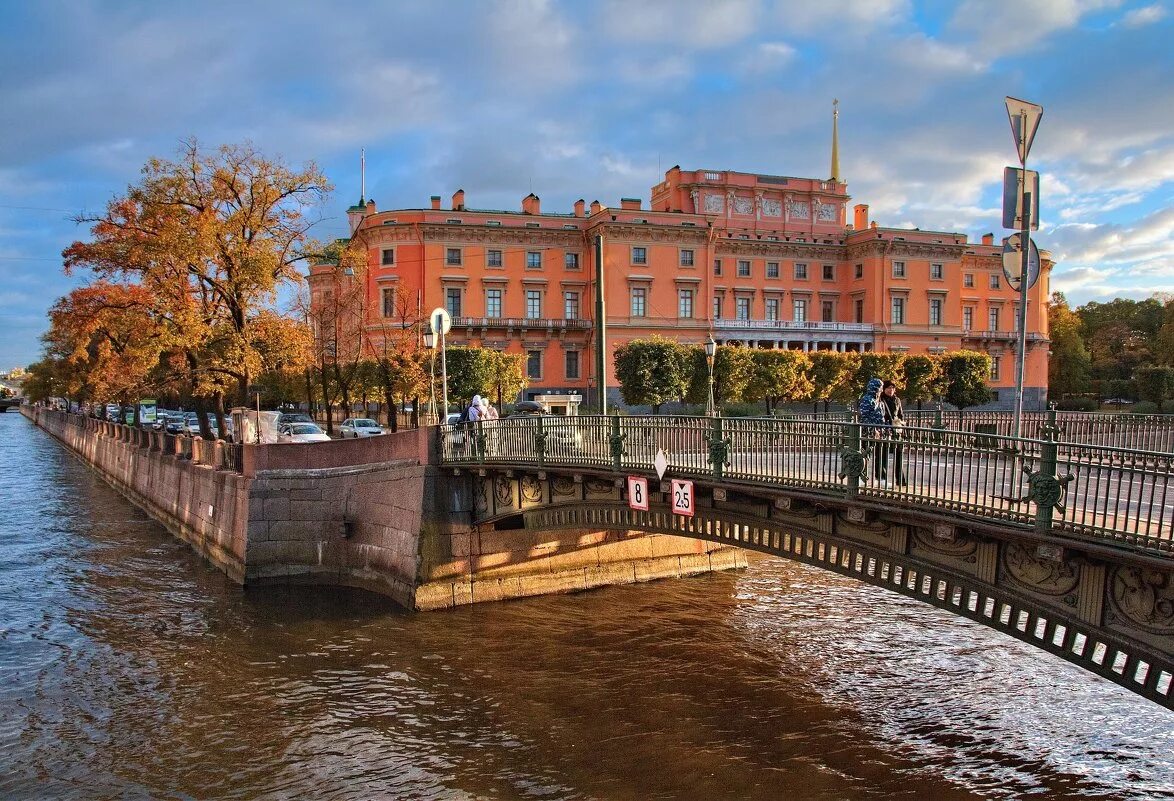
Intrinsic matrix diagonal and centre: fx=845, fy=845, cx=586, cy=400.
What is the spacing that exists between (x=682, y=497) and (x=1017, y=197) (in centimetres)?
605

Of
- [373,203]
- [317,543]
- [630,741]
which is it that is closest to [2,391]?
[373,203]

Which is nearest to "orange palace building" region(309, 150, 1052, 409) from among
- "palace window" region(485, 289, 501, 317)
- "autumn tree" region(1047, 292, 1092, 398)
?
"palace window" region(485, 289, 501, 317)

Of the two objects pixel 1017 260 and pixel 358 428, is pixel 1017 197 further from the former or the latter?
pixel 358 428

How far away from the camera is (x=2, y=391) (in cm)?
18688

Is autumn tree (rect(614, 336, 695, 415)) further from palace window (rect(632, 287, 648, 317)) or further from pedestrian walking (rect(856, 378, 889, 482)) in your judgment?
pedestrian walking (rect(856, 378, 889, 482))

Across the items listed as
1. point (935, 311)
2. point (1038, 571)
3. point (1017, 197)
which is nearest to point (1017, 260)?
point (1017, 197)

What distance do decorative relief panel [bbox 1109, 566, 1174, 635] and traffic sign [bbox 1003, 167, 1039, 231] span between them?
441cm

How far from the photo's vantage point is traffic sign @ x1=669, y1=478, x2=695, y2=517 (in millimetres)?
12695

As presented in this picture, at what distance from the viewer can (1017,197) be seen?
33.0ft

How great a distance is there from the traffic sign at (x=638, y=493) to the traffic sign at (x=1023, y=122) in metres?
7.04

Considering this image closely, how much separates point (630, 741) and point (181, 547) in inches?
761

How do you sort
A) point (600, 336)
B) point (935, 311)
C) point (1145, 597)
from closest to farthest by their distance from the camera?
point (1145, 597) → point (600, 336) → point (935, 311)

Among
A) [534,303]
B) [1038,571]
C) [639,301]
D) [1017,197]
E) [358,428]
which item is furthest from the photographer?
[639,301]

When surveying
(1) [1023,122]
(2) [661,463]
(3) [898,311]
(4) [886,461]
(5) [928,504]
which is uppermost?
(3) [898,311]
